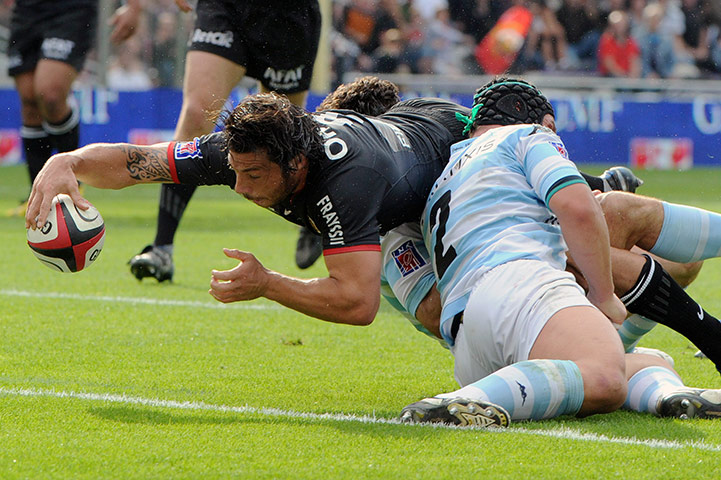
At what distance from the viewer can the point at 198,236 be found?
921 cm

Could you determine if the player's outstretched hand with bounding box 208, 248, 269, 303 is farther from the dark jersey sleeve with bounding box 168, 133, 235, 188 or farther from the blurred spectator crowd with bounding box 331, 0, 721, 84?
the blurred spectator crowd with bounding box 331, 0, 721, 84

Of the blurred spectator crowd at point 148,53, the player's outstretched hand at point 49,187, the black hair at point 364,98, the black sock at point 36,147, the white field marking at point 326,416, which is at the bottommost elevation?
the blurred spectator crowd at point 148,53

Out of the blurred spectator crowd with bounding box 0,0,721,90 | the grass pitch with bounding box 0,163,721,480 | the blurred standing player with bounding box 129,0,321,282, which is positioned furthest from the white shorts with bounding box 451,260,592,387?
the blurred spectator crowd with bounding box 0,0,721,90

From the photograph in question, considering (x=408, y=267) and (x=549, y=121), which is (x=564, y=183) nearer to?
(x=549, y=121)

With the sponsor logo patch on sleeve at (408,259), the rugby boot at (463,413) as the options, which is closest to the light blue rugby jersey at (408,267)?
the sponsor logo patch on sleeve at (408,259)

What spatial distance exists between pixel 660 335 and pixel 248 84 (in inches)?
480

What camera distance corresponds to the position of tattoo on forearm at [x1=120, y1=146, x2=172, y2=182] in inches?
159

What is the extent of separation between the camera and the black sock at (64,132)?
9047 mm

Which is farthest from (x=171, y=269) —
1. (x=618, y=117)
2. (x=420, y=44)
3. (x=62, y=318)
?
(x=420, y=44)

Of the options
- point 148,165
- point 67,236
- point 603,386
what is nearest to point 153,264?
point 67,236

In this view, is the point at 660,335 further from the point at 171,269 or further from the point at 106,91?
the point at 106,91

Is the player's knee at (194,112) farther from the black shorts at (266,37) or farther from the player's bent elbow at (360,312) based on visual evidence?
the player's bent elbow at (360,312)

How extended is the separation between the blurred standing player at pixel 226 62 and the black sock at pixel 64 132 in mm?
2649

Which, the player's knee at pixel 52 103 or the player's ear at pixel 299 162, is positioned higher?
the player's ear at pixel 299 162
